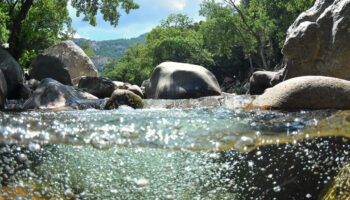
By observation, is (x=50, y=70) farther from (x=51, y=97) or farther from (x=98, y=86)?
(x=51, y=97)

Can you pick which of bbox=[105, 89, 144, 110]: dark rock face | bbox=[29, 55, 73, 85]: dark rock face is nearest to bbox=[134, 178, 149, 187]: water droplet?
bbox=[105, 89, 144, 110]: dark rock face

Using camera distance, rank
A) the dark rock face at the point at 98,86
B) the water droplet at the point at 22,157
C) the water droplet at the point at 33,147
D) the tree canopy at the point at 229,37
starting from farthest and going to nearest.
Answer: the tree canopy at the point at 229,37 < the dark rock face at the point at 98,86 < the water droplet at the point at 33,147 < the water droplet at the point at 22,157

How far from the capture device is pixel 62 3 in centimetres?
1744

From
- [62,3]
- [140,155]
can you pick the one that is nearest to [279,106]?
[140,155]

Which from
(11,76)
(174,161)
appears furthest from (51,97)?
(174,161)

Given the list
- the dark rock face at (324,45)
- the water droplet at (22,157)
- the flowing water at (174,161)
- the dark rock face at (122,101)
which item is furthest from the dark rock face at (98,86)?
the water droplet at (22,157)

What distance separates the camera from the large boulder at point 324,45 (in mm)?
8422

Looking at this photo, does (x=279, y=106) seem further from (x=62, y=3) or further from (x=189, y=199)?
(x=62, y=3)

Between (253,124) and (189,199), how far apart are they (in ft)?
7.94

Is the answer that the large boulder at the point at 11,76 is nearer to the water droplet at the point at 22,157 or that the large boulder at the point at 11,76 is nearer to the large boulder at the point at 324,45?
the water droplet at the point at 22,157

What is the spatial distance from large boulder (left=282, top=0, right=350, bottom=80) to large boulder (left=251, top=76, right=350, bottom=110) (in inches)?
112

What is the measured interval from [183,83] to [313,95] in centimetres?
547

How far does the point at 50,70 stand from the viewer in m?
15.2

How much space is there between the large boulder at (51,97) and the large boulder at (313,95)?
19.6ft
